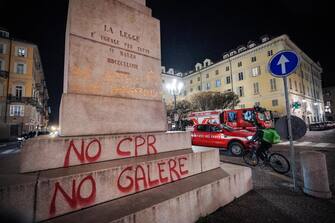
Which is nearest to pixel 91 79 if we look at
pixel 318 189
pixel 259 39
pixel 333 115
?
pixel 318 189

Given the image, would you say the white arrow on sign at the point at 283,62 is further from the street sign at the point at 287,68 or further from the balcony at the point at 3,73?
the balcony at the point at 3,73

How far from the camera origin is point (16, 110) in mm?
29875

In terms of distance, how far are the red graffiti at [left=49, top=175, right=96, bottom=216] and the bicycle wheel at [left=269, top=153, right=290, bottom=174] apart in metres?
5.94

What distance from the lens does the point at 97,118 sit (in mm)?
3254

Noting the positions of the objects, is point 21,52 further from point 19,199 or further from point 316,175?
point 316,175

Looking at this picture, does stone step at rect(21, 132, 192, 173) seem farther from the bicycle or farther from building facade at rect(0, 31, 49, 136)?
building facade at rect(0, 31, 49, 136)

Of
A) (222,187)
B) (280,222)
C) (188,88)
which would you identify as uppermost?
(188,88)

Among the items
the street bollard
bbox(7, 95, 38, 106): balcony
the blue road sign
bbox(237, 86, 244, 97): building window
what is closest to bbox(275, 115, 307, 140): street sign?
the street bollard

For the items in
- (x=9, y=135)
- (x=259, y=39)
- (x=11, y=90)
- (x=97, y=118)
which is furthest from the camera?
(x=259, y=39)

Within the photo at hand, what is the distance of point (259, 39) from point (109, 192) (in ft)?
139

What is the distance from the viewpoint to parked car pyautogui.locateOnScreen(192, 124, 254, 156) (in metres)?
8.54

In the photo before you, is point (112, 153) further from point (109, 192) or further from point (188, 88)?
point (188, 88)

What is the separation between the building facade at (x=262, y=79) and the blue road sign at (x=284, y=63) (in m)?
27.4

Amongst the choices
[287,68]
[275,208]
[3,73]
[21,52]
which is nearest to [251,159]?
[275,208]
